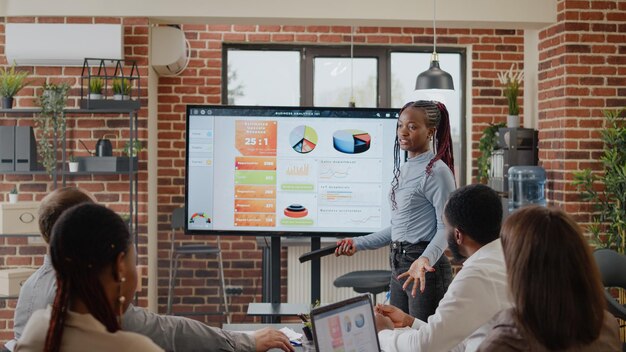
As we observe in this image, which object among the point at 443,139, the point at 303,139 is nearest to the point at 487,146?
the point at 303,139

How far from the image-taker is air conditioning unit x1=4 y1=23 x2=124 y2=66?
553 centimetres

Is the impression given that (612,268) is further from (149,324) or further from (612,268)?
(149,324)

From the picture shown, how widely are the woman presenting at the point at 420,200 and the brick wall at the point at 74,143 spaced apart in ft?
8.87

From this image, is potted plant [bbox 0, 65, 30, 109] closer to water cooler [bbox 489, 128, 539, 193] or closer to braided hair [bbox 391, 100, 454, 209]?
braided hair [bbox 391, 100, 454, 209]

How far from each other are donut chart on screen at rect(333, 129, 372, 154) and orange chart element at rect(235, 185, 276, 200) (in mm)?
370

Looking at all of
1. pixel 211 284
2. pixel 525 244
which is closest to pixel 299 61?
pixel 211 284

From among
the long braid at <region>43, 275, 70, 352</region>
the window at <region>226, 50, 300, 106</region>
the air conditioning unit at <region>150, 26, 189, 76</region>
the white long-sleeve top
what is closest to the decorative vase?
the window at <region>226, 50, 300, 106</region>

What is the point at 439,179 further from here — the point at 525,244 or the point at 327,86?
the point at 327,86

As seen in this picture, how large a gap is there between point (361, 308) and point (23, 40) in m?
4.08

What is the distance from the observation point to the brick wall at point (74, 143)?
18.6 feet

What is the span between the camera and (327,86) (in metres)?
7.28

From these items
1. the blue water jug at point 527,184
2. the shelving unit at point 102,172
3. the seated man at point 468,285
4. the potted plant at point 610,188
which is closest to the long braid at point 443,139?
the seated man at point 468,285

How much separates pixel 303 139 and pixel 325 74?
3.51 m

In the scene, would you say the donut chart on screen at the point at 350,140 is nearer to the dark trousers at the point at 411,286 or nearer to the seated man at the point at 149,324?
the dark trousers at the point at 411,286
